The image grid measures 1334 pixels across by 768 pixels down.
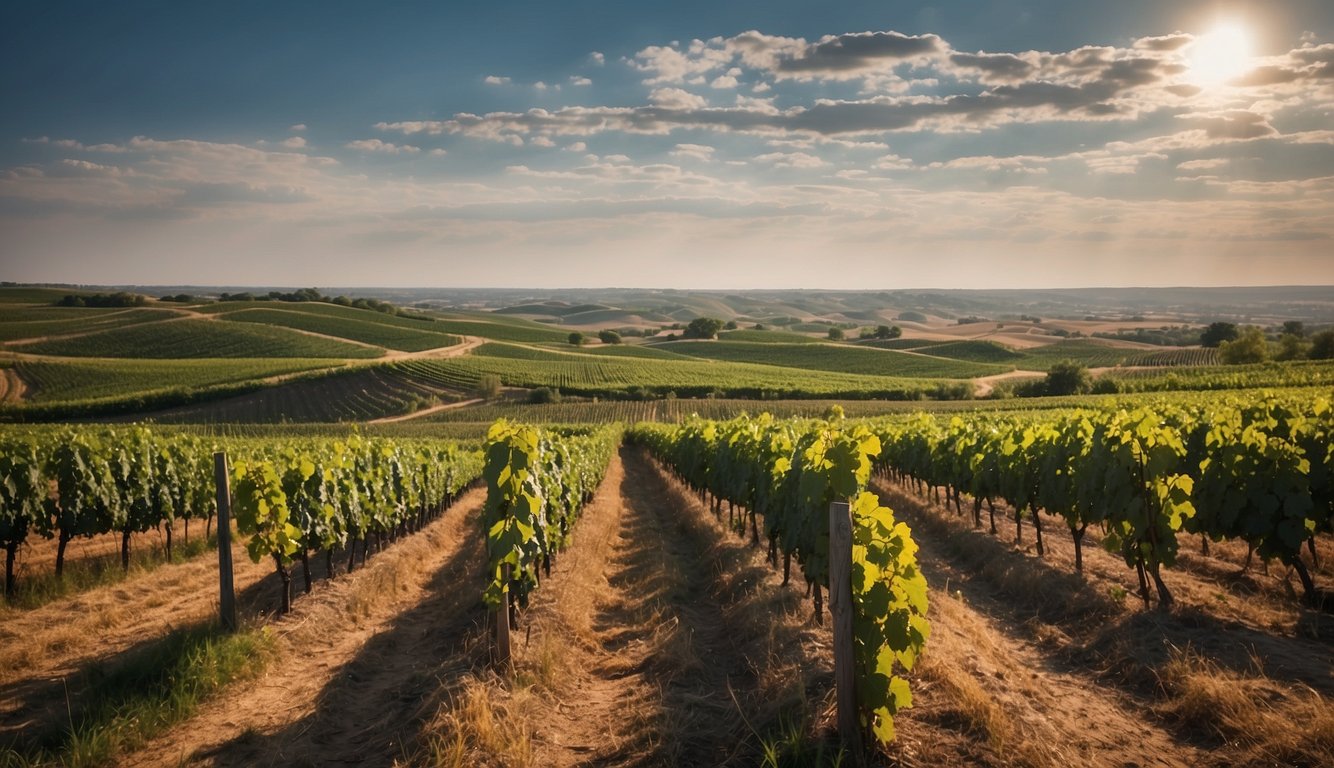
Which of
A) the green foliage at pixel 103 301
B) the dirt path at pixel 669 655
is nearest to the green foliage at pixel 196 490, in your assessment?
the dirt path at pixel 669 655

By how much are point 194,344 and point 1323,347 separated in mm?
114209

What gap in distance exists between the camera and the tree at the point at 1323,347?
65.9 meters

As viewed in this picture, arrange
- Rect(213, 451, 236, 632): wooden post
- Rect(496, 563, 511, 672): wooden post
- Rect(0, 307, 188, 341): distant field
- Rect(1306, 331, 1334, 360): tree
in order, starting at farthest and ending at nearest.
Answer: Rect(0, 307, 188, 341): distant field, Rect(1306, 331, 1334, 360): tree, Rect(213, 451, 236, 632): wooden post, Rect(496, 563, 511, 672): wooden post

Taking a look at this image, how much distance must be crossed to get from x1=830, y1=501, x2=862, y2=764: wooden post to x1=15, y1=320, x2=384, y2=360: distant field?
80.2 m

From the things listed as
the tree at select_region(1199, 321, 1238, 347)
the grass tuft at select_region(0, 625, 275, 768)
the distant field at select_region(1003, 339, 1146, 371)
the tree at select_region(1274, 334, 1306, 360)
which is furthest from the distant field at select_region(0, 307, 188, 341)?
the tree at select_region(1199, 321, 1238, 347)

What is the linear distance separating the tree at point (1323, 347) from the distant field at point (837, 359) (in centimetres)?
2621

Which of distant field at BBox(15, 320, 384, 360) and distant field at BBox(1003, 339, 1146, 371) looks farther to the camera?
distant field at BBox(1003, 339, 1146, 371)

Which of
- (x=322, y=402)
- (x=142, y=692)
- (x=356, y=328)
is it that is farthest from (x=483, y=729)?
(x=356, y=328)

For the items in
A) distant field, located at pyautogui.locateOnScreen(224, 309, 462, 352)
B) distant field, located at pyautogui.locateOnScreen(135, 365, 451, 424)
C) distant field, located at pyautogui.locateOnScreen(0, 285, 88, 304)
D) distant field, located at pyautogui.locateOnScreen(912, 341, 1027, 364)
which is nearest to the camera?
distant field, located at pyautogui.locateOnScreen(135, 365, 451, 424)

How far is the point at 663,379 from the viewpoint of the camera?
66875 millimetres

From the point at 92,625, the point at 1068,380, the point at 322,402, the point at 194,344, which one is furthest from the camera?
the point at 194,344

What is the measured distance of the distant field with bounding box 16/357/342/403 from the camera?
185ft

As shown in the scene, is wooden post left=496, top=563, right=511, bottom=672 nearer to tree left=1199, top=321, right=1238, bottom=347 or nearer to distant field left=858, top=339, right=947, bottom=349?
distant field left=858, top=339, right=947, bottom=349

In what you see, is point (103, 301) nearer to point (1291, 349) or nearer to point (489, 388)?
point (489, 388)
